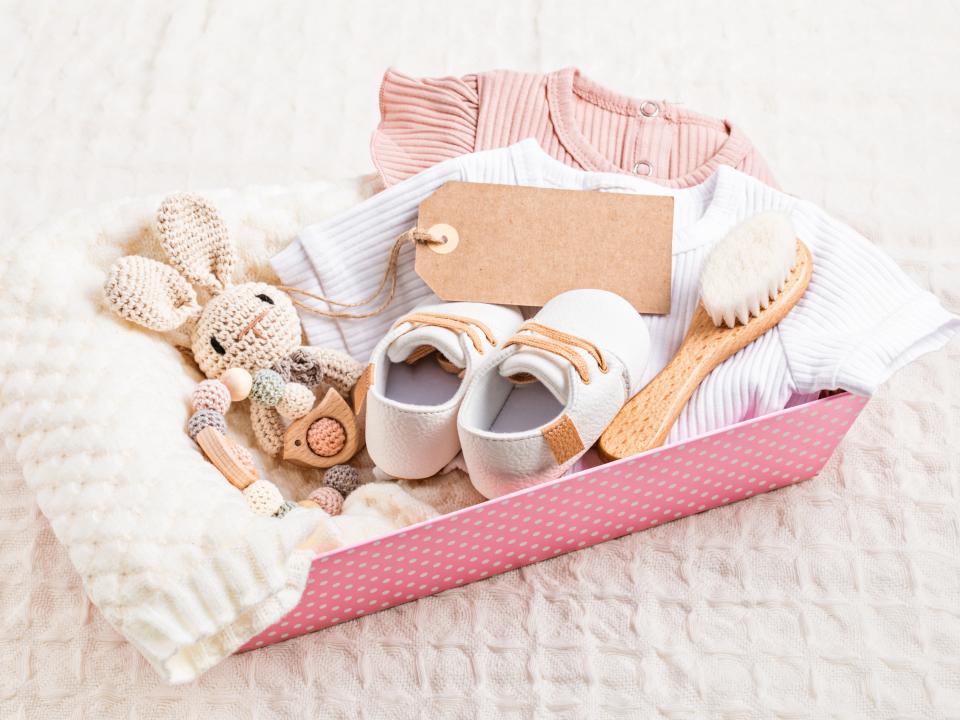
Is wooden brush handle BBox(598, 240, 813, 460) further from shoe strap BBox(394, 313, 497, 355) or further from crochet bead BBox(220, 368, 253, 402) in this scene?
crochet bead BBox(220, 368, 253, 402)

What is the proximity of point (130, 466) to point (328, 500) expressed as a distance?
0.19m

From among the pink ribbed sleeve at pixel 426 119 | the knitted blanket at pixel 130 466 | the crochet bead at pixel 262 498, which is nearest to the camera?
the knitted blanket at pixel 130 466

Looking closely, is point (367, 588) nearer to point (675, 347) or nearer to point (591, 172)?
point (675, 347)

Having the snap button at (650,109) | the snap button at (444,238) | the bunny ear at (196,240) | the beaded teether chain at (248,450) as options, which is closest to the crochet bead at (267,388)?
the beaded teether chain at (248,450)

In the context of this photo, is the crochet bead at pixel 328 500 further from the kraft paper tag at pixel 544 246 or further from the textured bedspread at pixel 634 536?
the kraft paper tag at pixel 544 246

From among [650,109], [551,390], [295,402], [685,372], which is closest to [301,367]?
[295,402]

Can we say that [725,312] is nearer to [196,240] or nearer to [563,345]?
[563,345]

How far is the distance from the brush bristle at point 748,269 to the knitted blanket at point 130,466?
409mm

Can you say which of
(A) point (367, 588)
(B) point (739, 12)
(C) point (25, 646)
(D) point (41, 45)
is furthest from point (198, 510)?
(B) point (739, 12)

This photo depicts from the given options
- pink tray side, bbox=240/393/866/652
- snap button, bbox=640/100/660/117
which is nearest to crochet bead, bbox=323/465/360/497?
pink tray side, bbox=240/393/866/652

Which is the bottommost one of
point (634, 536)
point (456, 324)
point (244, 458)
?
point (634, 536)

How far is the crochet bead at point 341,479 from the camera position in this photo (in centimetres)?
88

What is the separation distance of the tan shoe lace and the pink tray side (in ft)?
0.29

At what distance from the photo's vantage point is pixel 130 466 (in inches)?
29.2
